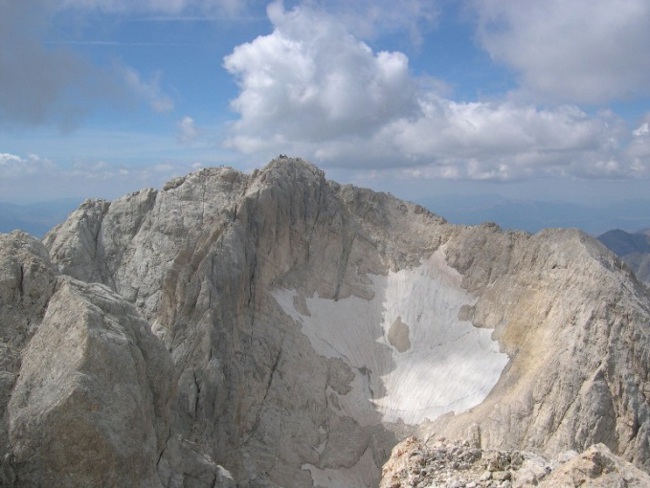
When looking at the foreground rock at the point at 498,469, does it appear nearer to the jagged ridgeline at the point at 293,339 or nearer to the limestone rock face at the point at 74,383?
the limestone rock face at the point at 74,383

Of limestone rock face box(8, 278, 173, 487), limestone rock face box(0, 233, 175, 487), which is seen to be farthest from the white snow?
limestone rock face box(8, 278, 173, 487)

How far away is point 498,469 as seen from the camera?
15.2m

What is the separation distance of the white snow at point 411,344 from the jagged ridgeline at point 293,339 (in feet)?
0.82

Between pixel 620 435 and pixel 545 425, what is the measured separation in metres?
5.87

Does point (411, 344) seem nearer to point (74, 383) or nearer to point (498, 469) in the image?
point (74, 383)

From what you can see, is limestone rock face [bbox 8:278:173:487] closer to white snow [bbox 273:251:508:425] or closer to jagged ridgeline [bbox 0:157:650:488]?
jagged ridgeline [bbox 0:157:650:488]

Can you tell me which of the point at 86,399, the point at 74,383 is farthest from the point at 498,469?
the point at 74,383

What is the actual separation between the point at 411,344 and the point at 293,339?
52.5ft

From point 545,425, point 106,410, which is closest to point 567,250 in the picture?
point 545,425

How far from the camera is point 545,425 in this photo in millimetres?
50594

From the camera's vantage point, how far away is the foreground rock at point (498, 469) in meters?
12.6

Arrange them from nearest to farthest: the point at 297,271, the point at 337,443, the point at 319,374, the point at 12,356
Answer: the point at 12,356, the point at 337,443, the point at 319,374, the point at 297,271

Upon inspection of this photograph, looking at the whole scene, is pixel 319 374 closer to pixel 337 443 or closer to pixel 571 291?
pixel 337 443

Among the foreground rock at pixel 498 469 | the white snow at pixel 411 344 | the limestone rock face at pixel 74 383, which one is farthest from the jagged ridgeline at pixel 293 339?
the foreground rock at pixel 498 469
